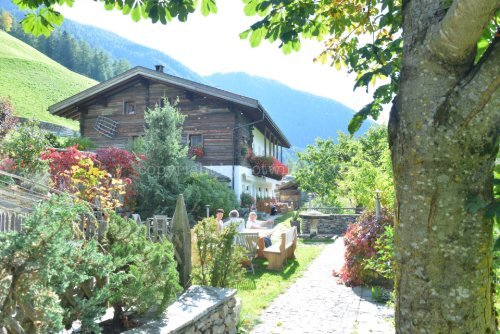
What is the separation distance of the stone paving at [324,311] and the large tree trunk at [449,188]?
3.62 meters

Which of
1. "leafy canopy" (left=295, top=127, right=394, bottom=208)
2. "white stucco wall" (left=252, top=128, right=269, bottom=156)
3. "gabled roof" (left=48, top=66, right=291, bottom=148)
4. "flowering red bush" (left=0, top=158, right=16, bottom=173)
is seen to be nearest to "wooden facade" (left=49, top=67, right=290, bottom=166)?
"gabled roof" (left=48, top=66, right=291, bottom=148)

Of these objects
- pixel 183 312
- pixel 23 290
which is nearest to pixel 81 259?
pixel 23 290

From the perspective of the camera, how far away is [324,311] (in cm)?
615

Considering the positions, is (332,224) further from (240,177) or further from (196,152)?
(196,152)

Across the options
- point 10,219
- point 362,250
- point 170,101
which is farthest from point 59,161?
point 170,101

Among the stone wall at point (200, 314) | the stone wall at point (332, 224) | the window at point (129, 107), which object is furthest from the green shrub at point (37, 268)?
the window at point (129, 107)

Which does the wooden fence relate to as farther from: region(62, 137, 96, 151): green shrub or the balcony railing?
the balcony railing

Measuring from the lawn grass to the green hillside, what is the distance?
50.9 metres

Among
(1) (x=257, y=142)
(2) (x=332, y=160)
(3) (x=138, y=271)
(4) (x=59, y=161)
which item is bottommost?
(3) (x=138, y=271)

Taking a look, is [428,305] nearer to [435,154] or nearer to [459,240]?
[459,240]

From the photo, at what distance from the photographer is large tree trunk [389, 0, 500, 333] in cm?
177

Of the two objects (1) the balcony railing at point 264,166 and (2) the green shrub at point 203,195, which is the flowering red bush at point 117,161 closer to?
(2) the green shrub at point 203,195

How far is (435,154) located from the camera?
5.93 ft

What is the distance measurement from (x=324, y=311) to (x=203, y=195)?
1049 centimetres
